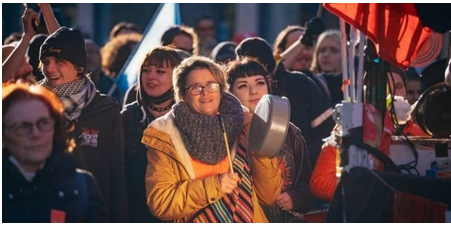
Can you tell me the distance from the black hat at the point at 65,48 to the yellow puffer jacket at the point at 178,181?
77cm

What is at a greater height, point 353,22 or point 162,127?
point 353,22

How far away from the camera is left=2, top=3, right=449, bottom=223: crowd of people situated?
5.36 metres

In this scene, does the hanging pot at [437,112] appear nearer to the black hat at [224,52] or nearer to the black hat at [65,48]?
the black hat at [65,48]

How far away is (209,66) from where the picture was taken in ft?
21.9

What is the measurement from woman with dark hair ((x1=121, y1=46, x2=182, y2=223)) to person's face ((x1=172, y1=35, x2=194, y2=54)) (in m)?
1.62

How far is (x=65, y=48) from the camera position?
7047mm

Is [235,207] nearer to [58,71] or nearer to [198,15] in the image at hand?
[58,71]

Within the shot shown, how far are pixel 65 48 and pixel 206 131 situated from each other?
110 centimetres

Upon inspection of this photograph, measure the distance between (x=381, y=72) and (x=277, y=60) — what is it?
2.74 metres

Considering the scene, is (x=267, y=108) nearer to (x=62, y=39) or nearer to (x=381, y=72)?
(x=381, y=72)

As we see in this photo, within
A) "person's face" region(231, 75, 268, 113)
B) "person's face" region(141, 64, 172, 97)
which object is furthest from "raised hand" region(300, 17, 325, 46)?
"person's face" region(231, 75, 268, 113)

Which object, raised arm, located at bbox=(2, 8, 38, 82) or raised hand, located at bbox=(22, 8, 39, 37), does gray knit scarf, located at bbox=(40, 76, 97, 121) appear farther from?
raised hand, located at bbox=(22, 8, 39, 37)

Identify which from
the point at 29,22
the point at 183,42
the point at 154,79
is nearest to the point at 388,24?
the point at 154,79
